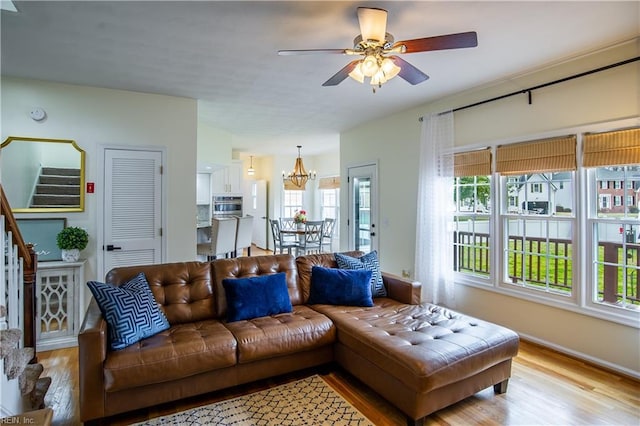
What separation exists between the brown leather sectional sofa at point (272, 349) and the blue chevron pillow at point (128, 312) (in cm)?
6

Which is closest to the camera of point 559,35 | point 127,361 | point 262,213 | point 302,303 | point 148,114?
point 127,361

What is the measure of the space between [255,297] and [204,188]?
15.6 feet

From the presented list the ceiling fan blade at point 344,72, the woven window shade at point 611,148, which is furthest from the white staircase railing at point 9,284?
the woven window shade at point 611,148

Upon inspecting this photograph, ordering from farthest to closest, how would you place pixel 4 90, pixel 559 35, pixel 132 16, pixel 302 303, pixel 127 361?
1. pixel 4 90
2. pixel 302 303
3. pixel 559 35
4. pixel 132 16
5. pixel 127 361

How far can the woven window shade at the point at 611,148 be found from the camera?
269 cm

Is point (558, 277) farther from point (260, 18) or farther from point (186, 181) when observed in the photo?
point (186, 181)

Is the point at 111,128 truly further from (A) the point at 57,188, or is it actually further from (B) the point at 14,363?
(B) the point at 14,363

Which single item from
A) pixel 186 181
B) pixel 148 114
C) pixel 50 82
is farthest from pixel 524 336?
pixel 50 82

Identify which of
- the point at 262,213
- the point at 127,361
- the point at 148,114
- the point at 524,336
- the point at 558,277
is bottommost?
the point at 524,336

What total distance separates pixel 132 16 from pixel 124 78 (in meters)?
1.40

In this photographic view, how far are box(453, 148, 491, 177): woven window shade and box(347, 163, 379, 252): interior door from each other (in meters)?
1.49

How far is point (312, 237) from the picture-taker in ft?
22.9

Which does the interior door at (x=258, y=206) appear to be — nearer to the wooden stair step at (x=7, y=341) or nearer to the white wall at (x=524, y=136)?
the white wall at (x=524, y=136)

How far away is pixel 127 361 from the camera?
6.83ft
